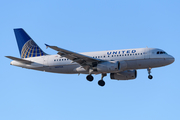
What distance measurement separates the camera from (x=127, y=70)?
46719 mm

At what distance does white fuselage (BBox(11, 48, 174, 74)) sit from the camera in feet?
139

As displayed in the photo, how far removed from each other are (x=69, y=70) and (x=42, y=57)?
4.84 m

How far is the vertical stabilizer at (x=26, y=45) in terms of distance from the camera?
48.4 metres

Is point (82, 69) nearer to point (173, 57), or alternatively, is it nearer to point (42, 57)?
point (42, 57)

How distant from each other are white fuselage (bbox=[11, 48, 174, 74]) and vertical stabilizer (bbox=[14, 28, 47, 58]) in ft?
9.05

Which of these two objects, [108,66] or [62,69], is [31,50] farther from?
[108,66]

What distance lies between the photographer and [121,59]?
4253 centimetres

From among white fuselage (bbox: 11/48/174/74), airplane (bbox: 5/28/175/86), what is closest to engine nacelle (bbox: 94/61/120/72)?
airplane (bbox: 5/28/175/86)

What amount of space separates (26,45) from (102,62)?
45.8ft

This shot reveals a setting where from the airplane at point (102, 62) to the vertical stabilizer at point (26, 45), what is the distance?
97 centimetres

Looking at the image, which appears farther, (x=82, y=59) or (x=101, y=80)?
(x=101, y=80)

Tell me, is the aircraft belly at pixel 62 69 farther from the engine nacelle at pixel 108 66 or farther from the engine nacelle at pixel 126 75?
the engine nacelle at pixel 126 75

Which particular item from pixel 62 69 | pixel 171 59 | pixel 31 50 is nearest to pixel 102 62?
pixel 62 69

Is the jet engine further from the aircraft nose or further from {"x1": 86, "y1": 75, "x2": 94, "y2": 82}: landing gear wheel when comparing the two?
the aircraft nose
